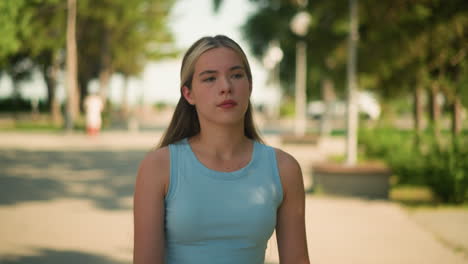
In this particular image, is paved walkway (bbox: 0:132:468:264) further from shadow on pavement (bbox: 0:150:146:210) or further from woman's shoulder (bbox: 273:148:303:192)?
woman's shoulder (bbox: 273:148:303:192)

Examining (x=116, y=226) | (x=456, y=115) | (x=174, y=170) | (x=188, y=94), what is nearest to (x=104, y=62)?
(x=456, y=115)

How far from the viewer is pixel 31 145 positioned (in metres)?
22.0

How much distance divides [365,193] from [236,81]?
29.1 ft

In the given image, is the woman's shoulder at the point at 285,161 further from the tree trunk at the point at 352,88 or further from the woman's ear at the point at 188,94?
the tree trunk at the point at 352,88

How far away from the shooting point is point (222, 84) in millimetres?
2178

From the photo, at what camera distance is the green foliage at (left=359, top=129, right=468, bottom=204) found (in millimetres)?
9820

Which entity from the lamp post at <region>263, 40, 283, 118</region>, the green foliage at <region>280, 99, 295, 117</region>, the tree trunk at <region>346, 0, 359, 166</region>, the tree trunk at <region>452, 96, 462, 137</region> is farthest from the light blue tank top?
the green foliage at <region>280, 99, 295, 117</region>

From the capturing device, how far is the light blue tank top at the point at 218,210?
82.2 inches

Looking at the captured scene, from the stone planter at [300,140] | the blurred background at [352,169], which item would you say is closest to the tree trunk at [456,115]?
the blurred background at [352,169]

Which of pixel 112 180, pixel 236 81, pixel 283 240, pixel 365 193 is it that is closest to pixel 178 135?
pixel 236 81

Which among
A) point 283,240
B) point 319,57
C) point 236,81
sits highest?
point 319,57

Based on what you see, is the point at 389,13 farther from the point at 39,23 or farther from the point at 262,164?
the point at 39,23

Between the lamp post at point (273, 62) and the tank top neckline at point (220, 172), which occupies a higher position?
the lamp post at point (273, 62)

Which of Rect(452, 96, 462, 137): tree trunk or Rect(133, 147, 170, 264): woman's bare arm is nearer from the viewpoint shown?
Rect(133, 147, 170, 264): woman's bare arm
